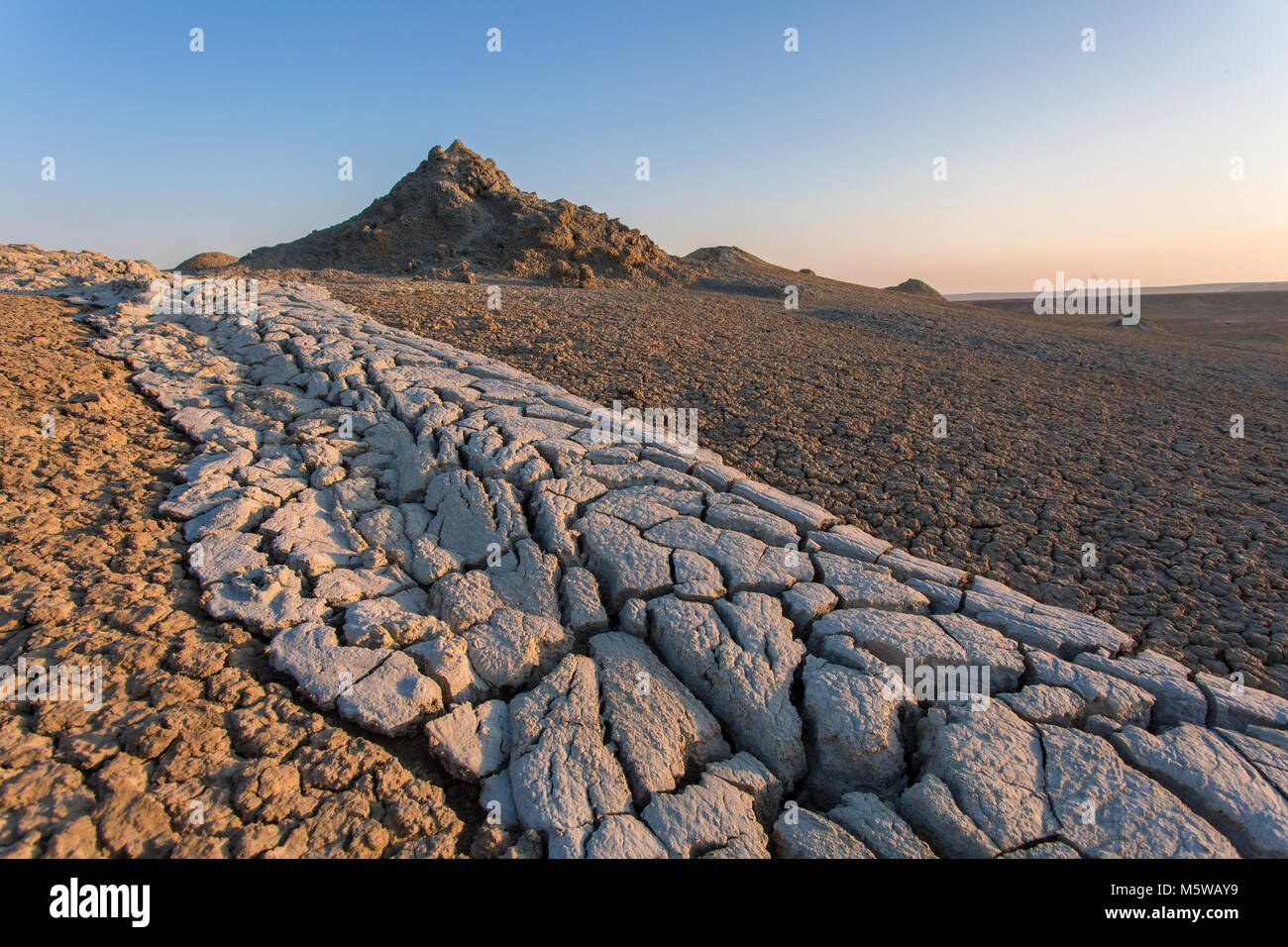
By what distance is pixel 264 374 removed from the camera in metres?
5.25

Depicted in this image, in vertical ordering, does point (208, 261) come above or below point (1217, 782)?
above

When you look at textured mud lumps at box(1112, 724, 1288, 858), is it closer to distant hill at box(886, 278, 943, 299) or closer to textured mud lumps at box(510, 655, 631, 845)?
textured mud lumps at box(510, 655, 631, 845)

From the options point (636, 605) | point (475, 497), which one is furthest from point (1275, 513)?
point (475, 497)

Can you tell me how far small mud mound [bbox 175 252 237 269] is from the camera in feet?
45.5

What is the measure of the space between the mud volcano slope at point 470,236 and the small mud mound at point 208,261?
620mm

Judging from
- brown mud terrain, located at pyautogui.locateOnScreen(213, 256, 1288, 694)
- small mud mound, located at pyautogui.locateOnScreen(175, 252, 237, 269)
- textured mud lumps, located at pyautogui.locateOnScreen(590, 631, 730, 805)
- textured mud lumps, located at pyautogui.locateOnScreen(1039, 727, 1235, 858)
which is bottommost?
textured mud lumps, located at pyautogui.locateOnScreen(1039, 727, 1235, 858)

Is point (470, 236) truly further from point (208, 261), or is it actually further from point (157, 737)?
point (157, 737)

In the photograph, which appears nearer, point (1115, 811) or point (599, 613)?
point (1115, 811)

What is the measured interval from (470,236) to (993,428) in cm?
1084

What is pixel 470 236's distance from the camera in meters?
12.9

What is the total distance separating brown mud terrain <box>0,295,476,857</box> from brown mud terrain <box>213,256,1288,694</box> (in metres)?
3.14

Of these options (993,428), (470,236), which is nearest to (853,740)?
(993,428)

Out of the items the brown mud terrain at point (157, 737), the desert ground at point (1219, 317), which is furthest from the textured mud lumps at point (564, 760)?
the desert ground at point (1219, 317)

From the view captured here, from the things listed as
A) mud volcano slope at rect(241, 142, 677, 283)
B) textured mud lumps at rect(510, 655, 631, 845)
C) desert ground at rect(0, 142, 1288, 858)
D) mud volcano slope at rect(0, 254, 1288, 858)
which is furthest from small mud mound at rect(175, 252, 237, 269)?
textured mud lumps at rect(510, 655, 631, 845)
